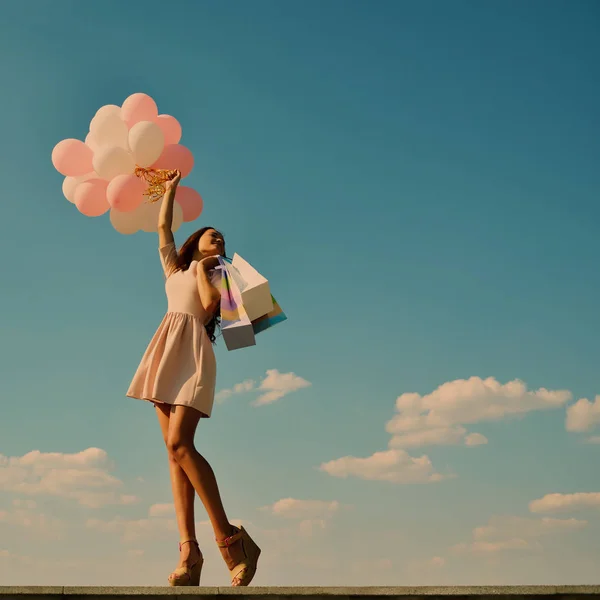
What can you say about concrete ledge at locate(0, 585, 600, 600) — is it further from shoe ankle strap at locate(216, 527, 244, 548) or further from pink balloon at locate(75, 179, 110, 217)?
pink balloon at locate(75, 179, 110, 217)

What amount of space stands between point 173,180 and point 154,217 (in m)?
0.37

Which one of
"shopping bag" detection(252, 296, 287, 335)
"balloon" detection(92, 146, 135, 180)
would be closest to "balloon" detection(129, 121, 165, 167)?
"balloon" detection(92, 146, 135, 180)

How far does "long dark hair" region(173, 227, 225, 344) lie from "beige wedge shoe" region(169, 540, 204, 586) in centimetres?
150

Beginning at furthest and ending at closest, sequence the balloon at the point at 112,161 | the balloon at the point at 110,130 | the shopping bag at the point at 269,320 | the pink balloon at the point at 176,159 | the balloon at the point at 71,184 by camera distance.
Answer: the balloon at the point at 71,184 < the pink balloon at the point at 176,159 < the balloon at the point at 110,130 < the balloon at the point at 112,161 < the shopping bag at the point at 269,320

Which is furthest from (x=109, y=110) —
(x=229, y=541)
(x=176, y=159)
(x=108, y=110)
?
(x=229, y=541)

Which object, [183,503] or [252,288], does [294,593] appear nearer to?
[183,503]

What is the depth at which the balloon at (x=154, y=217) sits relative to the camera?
18.8ft

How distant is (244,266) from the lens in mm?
5180

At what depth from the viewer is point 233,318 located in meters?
5.05

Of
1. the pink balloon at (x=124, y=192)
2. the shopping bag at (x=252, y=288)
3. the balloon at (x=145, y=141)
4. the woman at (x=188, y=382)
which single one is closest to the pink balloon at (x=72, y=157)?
the pink balloon at (x=124, y=192)

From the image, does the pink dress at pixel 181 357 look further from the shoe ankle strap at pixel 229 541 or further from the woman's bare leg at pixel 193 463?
the shoe ankle strap at pixel 229 541

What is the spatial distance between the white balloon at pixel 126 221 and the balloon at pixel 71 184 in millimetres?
366

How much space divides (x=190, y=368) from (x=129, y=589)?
1637 millimetres

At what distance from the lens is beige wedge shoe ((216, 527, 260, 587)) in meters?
4.61
